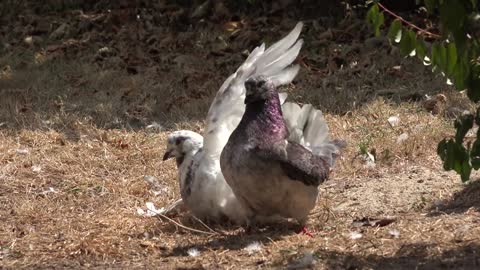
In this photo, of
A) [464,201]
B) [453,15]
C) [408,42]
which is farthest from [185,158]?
[453,15]

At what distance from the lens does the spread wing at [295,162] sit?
201 inches

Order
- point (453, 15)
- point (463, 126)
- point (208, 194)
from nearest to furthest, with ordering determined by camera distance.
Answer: point (453, 15) < point (463, 126) < point (208, 194)

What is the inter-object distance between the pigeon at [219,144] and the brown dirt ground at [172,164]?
121 millimetres

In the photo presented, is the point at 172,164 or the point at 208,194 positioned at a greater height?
the point at 208,194

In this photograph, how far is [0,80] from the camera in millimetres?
8914

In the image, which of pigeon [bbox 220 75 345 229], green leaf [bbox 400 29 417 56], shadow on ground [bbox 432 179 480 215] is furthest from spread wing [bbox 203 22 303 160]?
green leaf [bbox 400 29 417 56]

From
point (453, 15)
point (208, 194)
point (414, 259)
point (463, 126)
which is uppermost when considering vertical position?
point (453, 15)

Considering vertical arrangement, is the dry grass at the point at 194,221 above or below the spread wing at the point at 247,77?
below

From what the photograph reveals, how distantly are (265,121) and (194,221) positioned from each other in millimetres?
764

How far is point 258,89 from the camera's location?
5258mm

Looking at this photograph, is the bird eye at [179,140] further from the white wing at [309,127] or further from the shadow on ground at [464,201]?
the shadow on ground at [464,201]

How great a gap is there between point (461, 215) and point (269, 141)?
3.41 feet

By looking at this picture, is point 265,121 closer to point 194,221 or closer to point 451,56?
point 194,221

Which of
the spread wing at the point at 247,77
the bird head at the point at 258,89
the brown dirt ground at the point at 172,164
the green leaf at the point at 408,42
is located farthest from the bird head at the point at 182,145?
the green leaf at the point at 408,42
